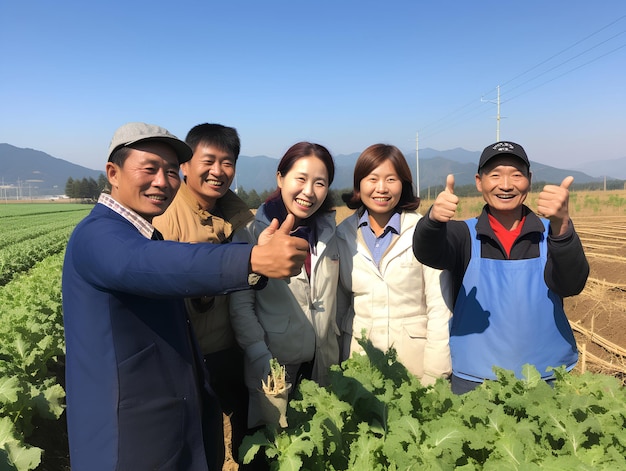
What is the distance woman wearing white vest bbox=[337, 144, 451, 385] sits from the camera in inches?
108

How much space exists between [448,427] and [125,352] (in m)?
1.49

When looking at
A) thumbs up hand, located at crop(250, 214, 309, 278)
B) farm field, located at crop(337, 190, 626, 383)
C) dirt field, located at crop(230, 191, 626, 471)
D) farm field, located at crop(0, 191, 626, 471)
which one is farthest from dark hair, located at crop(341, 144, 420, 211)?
farm field, located at crop(337, 190, 626, 383)

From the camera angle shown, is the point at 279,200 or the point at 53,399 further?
the point at 53,399

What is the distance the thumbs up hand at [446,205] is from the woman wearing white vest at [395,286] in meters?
0.52

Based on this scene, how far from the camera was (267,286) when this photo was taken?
2652 millimetres

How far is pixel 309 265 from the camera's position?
2754 mm

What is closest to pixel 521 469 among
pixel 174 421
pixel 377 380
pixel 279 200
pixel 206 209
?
pixel 377 380

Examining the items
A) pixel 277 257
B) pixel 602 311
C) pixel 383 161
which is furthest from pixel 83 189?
pixel 277 257

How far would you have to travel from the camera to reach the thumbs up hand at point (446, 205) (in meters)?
2.21

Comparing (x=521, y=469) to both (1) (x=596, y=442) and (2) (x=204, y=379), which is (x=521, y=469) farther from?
(2) (x=204, y=379)

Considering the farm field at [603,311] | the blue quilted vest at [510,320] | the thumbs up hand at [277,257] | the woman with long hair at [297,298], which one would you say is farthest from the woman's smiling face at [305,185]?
the farm field at [603,311]

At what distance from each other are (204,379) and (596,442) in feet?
6.45

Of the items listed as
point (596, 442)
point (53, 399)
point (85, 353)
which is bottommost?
point (53, 399)

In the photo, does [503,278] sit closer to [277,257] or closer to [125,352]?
[277,257]
